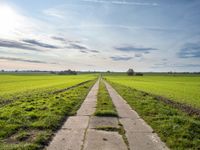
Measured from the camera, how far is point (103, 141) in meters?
7.10

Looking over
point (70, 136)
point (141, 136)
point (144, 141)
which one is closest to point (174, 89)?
point (141, 136)

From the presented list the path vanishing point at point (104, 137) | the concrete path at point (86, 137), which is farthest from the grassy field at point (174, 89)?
the concrete path at point (86, 137)

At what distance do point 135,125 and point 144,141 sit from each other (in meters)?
2.30

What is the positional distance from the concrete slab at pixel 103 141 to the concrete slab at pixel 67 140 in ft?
0.82

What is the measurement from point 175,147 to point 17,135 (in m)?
5.14

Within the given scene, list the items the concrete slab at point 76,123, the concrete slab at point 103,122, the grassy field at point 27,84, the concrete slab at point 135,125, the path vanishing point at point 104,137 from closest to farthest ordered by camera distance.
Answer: the path vanishing point at point 104,137 → the concrete slab at point 135,125 → the concrete slab at point 76,123 → the concrete slab at point 103,122 → the grassy field at point 27,84

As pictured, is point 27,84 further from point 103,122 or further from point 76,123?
point 103,122

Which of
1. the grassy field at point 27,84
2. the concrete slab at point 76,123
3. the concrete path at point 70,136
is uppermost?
the concrete path at point 70,136

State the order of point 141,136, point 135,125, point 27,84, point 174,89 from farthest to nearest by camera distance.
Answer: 1. point 27,84
2. point 174,89
3. point 135,125
4. point 141,136

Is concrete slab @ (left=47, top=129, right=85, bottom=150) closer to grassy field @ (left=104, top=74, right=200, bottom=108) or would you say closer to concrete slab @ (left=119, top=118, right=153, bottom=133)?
concrete slab @ (left=119, top=118, right=153, bottom=133)

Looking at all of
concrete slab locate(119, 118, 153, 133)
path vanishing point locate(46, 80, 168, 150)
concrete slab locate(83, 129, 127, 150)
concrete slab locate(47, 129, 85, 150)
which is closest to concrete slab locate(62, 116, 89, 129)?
path vanishing point locate(46, 80, 168, 150)

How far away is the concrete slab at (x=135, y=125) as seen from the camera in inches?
338

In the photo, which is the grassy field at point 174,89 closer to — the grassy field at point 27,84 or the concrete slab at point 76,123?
the concrete slab at point 76,123

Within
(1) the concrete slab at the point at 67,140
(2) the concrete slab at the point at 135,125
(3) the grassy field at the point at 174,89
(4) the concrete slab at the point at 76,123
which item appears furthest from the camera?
(3) the grassy field at the point at 174,89
